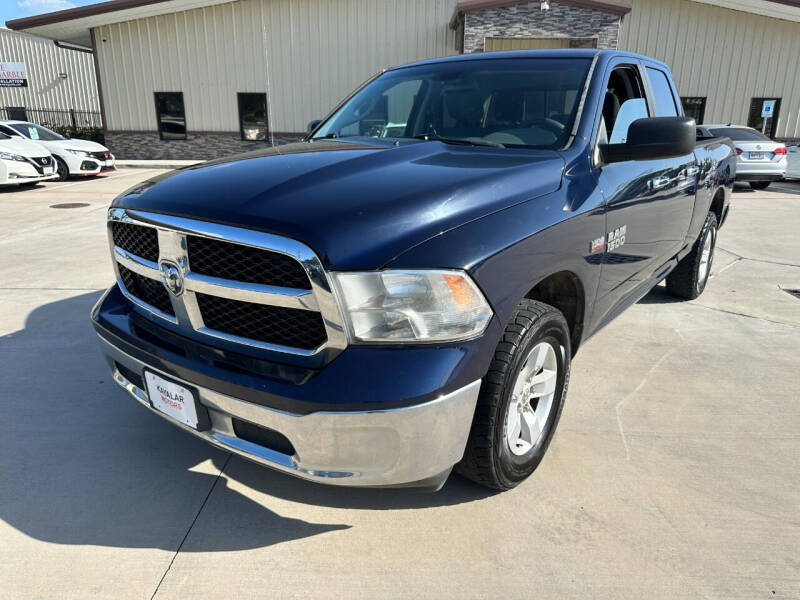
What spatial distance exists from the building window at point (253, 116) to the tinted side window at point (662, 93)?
56.2ft

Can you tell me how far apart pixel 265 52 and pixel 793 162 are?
51.0 ft

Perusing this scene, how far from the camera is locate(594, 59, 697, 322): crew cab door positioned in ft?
9.19

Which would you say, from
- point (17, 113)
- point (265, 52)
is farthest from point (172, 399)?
point (17, 113)

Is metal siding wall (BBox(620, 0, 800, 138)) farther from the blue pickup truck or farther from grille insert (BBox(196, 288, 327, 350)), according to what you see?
grille insert (BBox(196, 288, 327, 350))

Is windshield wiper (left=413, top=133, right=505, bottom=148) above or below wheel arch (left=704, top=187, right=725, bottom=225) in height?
above

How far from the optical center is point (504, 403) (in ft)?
6.89

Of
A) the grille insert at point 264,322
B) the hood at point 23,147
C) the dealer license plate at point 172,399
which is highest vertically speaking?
the grille insert at point 264,322

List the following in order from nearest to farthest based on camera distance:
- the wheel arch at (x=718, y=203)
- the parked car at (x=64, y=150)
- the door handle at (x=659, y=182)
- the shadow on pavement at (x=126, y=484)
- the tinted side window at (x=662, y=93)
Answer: the shadow on pavement at (x=126, y=484)
the door handle at (x=659, y=182)
the tinted side window at (x=662, y=93)
the wheel arch at (x=718, y=203)
the parked car at (x=64, y=150)

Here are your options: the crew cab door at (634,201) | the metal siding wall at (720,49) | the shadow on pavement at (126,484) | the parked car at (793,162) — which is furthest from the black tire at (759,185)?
the shadow on pavement at (126,484)

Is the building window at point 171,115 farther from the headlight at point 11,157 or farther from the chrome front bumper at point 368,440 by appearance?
the chrome front bumper at point 368,440

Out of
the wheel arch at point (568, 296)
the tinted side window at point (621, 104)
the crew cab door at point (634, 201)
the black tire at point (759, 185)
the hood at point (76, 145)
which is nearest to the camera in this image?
the wheel arch at point (568, 296)

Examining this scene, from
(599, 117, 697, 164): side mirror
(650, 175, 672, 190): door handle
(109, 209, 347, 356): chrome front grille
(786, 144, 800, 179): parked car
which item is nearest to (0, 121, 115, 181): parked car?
(109, 209, 347, 356): chrome front grille

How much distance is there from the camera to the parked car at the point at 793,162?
14539mm

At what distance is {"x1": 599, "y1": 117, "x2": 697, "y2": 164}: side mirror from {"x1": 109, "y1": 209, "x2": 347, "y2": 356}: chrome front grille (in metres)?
1.64
